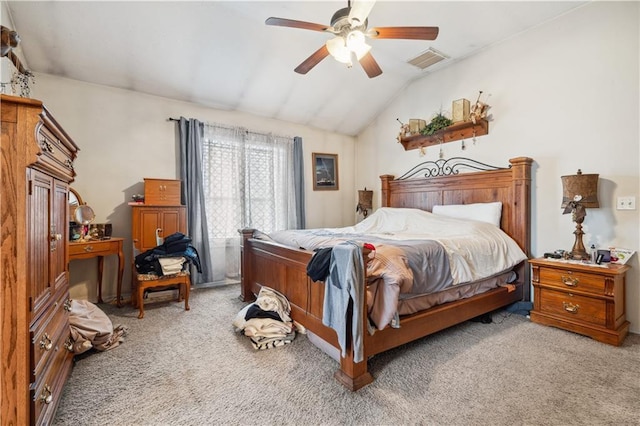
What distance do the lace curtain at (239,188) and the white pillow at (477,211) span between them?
2.41 m

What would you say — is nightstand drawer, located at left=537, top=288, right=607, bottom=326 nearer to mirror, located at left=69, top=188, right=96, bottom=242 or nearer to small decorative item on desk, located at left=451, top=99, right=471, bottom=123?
small decorative item on desk, located at left=451, top=99, right=471, bottom=123

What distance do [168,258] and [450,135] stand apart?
391 centimetres

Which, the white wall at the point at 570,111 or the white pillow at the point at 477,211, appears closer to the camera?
the white wall at the point at 570,111

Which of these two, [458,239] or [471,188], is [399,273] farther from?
[471,188]

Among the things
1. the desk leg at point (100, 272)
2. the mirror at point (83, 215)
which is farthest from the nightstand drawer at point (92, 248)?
the desk leg at point (100, 272)

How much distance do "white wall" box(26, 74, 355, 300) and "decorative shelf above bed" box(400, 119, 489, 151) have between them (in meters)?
2.97

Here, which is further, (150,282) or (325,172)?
(325,172)

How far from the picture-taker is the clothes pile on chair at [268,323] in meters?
2.31

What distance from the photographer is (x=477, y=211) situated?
3432mm

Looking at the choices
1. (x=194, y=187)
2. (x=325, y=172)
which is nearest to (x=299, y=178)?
(x=325, y=172)

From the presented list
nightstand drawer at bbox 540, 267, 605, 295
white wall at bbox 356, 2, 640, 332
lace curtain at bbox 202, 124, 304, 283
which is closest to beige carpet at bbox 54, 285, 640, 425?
nightstand drawer at bbox 540, 267, 605, 295

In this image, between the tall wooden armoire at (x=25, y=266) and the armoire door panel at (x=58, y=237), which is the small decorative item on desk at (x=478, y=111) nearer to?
the tall wooden armoire at (x=25, y=266)

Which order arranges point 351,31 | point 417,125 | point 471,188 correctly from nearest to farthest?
point 351,31 < point 471,188 < point 417,125

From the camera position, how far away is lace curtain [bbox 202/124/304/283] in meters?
4.20
